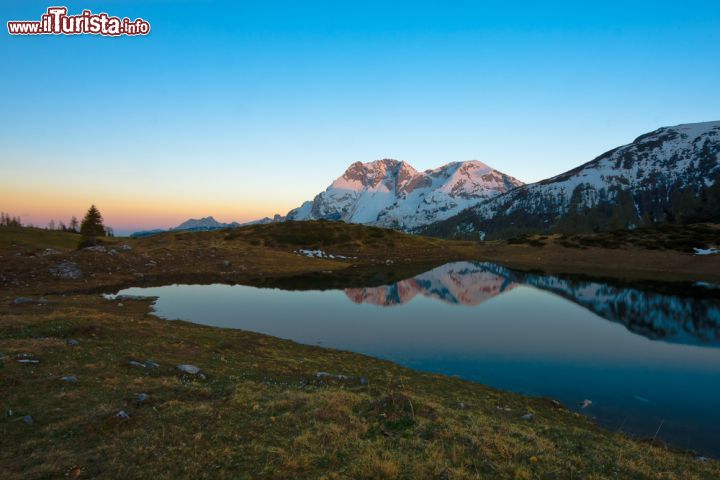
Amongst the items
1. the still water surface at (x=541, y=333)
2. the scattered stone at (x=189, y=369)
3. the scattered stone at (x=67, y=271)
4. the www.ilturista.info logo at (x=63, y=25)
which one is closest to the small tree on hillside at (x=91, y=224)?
the scattered stone at (x=67, y=271)

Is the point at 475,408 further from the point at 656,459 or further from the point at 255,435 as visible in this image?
the point at 255,435

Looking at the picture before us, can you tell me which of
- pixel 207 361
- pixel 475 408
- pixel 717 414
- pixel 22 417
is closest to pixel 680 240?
pixel 717 414

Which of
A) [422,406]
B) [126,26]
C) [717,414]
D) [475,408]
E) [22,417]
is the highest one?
[126,26]

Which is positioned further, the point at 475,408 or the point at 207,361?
the point at 207,361

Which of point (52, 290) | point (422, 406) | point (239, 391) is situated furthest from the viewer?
point (52, 290)

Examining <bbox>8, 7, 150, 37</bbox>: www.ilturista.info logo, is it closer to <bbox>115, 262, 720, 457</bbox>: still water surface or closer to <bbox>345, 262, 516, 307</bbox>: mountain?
<bbox>115, 262, 720, 457</bbox>: still water surface

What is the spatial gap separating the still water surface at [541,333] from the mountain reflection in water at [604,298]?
29cm

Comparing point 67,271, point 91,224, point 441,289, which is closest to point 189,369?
point 67,271

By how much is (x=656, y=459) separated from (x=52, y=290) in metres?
72.2

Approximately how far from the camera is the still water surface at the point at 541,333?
26234 mm

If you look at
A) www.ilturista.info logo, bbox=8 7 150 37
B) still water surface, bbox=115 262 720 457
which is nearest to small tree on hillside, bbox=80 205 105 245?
still water surface, bbox=115 262 720 457

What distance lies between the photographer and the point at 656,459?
598 inches

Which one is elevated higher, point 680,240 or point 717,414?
point 680,240

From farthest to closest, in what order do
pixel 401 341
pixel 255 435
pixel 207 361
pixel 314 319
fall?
pixel 314 319 < pixel 401 341 < pixel 207 361 < pixel 255 435
